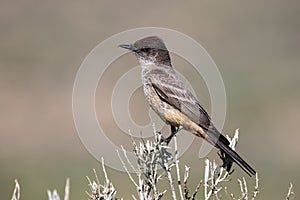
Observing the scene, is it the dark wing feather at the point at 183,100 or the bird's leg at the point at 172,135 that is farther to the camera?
the dark wing feather at the point at 183,100

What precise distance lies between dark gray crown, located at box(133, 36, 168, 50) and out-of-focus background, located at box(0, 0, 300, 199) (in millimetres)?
6246

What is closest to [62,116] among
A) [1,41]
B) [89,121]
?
[1,41]

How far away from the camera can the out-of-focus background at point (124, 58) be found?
15.6 m

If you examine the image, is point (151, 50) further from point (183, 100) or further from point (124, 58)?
point (124, 58)

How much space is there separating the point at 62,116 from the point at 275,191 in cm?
672

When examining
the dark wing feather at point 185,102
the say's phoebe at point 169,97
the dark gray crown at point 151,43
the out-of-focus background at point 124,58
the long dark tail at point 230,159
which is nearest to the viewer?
the long dark tail at point 230,159

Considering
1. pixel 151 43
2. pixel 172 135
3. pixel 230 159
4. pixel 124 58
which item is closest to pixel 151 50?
pixel 151 43

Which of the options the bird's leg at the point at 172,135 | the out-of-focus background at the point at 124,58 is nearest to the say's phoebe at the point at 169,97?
the bird's leg at the point at 172,135

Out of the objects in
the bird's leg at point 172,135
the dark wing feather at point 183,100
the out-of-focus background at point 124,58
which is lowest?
the bird's leg at point 172,135

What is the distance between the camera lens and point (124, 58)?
22.7m

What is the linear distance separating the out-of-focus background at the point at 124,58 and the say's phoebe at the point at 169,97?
6.20 m

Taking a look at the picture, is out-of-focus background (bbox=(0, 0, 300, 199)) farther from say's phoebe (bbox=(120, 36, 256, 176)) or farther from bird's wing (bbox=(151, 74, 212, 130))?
bird's wing (bbox=(151, 74, 212, 130))

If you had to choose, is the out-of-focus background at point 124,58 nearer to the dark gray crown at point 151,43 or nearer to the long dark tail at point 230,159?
the dark gray crown at point 151,43

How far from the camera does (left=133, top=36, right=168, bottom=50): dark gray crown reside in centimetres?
684
